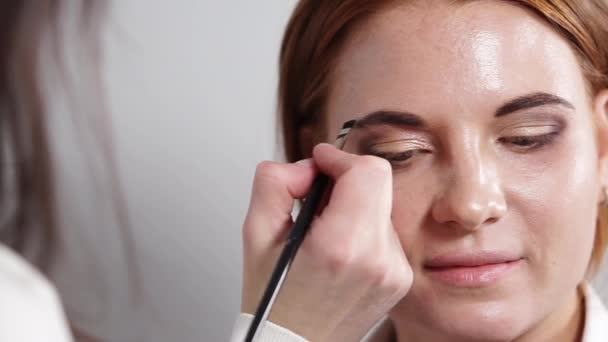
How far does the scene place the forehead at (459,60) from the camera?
91 centimetres

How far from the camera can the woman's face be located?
901 millimetres

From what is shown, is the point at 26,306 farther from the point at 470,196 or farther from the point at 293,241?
the point at 470,196

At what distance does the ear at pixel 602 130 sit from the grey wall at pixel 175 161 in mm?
477

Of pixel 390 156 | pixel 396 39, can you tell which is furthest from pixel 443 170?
pixel 396 39

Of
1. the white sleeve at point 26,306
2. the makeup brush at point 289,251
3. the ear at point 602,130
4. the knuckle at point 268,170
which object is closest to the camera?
the white sleeve at point 26,306

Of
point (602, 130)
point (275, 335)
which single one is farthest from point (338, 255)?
point (602, 130)

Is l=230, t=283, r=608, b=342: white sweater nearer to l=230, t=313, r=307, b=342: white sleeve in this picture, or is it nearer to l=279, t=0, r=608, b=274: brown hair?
l=230, t=313, r=307, b=342: white sleeve

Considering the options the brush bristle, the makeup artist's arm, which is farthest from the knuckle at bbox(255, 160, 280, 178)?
the brush bristle

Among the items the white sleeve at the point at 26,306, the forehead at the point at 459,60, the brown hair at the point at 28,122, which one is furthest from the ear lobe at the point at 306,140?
the white sleeve at the point at 26,306

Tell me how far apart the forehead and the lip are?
0.55 ft

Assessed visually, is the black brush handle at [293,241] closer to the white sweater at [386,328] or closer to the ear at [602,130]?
the white sweater at [386,328]

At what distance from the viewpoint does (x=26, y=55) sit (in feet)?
1.92

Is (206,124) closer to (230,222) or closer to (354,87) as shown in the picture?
(230,222)

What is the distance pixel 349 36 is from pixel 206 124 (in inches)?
11.0
